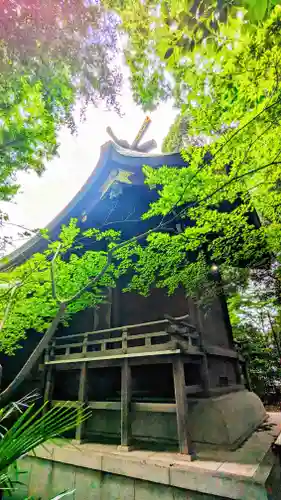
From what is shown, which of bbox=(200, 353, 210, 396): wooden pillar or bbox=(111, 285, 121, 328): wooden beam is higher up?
bbox=(111, 285, 121, 328): wooden beam

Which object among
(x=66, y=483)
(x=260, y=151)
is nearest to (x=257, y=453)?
(x=66, y=483)

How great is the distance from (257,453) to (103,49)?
6245 millimetres

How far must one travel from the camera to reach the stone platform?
3408mm

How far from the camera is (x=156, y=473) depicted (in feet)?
12.7

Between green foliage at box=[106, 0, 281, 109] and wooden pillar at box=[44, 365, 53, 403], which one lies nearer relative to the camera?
green foliage at box=[106, 0, 281, 109]

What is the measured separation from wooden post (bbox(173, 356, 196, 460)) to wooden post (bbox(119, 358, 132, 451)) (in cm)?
106

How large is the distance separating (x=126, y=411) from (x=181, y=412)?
1.16 meters

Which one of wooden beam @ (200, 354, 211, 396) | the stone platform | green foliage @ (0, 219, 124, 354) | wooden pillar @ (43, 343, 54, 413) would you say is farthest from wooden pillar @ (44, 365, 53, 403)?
wooden beam @ (200, 354, 211, 396)

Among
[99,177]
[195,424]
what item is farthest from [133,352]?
[99,177]

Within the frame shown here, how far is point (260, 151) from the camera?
363cm

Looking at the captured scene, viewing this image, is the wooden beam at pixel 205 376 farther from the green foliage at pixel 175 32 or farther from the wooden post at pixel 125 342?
the green foliage at pixel 175 32

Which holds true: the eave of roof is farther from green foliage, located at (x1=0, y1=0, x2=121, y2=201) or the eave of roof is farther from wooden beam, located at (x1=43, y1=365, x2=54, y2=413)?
wooden beam, located at (x1=43, y1=365, x2=54, y2=413)

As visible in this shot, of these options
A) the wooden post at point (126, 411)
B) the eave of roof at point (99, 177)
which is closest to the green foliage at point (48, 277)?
the eave of roof at point (99, 177)

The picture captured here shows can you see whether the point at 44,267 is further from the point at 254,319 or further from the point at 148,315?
the point at 254,319
